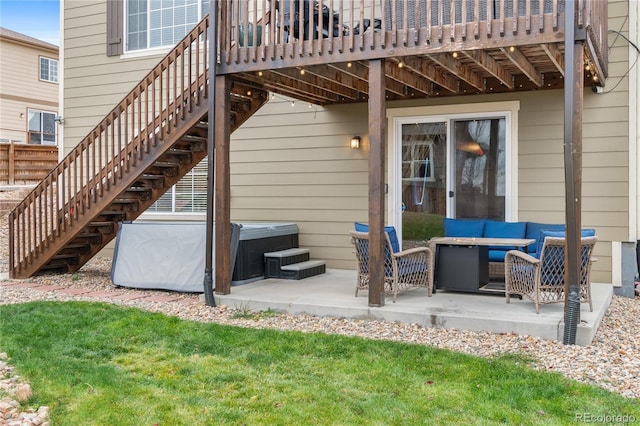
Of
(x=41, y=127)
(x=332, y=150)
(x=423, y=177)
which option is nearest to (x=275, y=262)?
(x=332, y=150)

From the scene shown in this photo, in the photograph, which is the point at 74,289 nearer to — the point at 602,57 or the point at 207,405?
the point at 207,405

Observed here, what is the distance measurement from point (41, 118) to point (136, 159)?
15.5 metres

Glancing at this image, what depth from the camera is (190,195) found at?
9.91 m

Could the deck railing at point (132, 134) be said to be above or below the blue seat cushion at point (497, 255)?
above

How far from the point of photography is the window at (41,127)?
20.2 m

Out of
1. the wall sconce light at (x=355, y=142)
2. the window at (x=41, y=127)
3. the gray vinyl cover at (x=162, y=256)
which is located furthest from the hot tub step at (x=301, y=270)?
the window at (x=41, y=127)

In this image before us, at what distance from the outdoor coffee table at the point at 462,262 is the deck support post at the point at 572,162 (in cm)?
132

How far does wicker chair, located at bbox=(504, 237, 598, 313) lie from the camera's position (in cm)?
517

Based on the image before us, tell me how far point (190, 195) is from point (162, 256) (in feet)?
8.90

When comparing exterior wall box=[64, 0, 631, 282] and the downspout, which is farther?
exterior wall box=[64, 0, 631, 282]

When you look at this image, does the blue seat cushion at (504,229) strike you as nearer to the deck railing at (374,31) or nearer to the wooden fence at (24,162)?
the deck railing at (374,31)

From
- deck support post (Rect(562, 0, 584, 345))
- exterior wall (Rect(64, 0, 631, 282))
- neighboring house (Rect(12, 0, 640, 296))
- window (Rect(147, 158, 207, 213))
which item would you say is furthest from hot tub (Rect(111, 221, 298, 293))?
deck support post (Rect(562, 0, 584, 345))

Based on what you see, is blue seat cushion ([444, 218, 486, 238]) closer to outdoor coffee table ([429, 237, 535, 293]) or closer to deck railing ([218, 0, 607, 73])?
outdoor coffee table ([429, 237, 535, 293])

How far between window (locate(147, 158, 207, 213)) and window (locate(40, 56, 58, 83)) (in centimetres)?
1335
